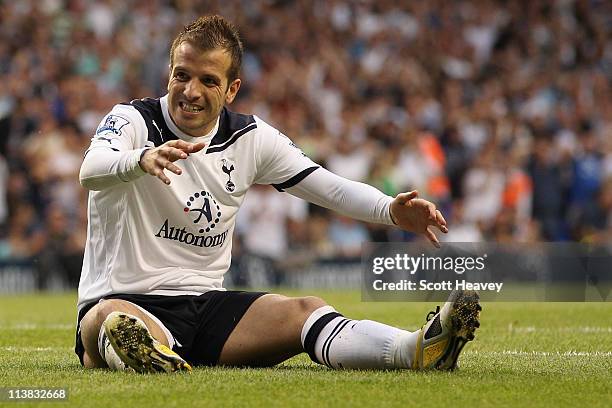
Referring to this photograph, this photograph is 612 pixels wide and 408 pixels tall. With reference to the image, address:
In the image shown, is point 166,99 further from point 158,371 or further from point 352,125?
point 352,125

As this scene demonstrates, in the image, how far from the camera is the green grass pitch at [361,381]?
14.8 ft

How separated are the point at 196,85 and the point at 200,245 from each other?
785mm

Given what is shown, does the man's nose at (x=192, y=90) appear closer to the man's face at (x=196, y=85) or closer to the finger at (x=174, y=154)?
the man's face at (x=196, y=85)

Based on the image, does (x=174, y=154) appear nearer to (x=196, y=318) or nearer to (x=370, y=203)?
(x=196, y=318)

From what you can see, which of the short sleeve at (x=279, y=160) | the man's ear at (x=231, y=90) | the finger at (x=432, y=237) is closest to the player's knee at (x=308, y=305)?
the finger at (x=432, y=237)

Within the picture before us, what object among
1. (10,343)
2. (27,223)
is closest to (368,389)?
(10,343)

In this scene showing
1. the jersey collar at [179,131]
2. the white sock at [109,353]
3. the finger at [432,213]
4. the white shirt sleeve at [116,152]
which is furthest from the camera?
the jersey collar at [179,131]

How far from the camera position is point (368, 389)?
4777 millimetres

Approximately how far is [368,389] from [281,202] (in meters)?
12.0

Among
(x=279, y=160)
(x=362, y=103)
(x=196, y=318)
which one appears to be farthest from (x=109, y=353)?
(x=362, y=103)

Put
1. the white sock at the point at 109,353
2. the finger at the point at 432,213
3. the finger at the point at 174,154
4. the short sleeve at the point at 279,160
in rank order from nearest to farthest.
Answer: the finger at the point at 174,154 < the white sock at the point at 109,353 < the finger at the point at 432,213 < the short sleeve at the point at 279,160

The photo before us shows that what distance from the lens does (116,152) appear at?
5340 mm

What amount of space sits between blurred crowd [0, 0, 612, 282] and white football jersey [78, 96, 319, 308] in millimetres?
9829

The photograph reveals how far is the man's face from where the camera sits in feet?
18.6
